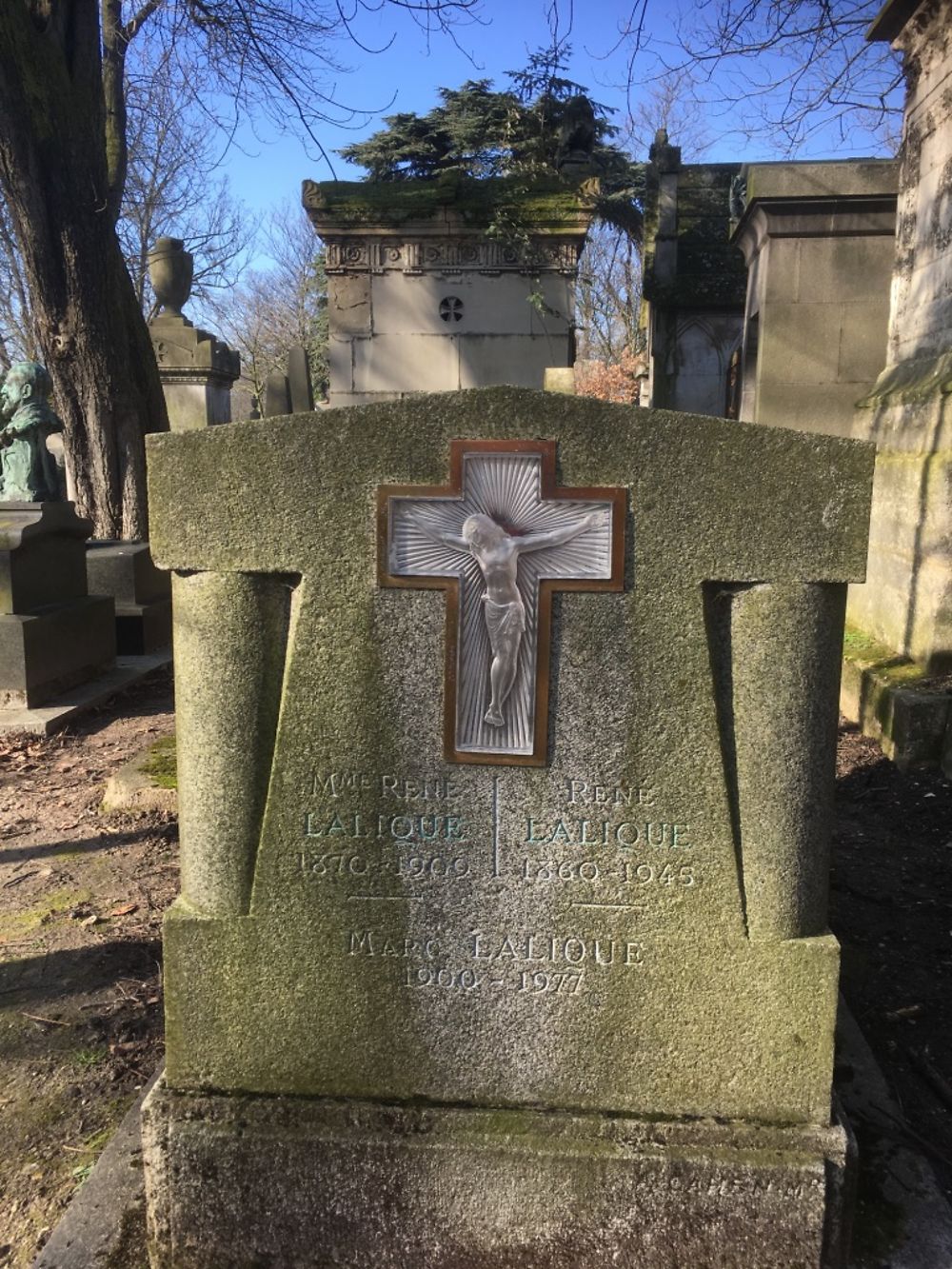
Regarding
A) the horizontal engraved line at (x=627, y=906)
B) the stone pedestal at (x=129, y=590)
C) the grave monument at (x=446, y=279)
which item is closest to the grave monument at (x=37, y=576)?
the stone pedestal at (x=129, y=590)

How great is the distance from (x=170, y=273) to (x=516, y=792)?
14852 millimetres

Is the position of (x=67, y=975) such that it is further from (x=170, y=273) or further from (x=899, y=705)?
(x=170, y=273)

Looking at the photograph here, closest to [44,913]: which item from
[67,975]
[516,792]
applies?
[67,975]

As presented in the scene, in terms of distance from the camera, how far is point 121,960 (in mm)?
3625

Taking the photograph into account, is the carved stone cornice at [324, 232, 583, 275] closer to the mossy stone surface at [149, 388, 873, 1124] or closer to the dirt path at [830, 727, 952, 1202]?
the dirt path at [830, 727, 952, 1202]

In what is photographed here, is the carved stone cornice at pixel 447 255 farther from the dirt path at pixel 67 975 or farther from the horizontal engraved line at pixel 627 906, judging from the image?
the horizontal engraved line at pixel 627 906

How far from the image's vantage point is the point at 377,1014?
7.15 feet

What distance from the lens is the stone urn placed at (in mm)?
14891

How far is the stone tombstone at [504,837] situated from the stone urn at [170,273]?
47.0 feet

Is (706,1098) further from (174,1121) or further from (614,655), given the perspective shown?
(174,1121)

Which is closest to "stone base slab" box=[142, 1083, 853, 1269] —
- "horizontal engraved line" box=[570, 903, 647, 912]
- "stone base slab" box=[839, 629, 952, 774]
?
"horizontal engraved line" box=[570, 903, 647, 912]

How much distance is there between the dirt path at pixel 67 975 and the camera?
2.58 meters

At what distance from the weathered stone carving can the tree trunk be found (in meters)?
1.54

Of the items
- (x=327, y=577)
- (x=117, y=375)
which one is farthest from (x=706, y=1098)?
(x=117, y=375)
